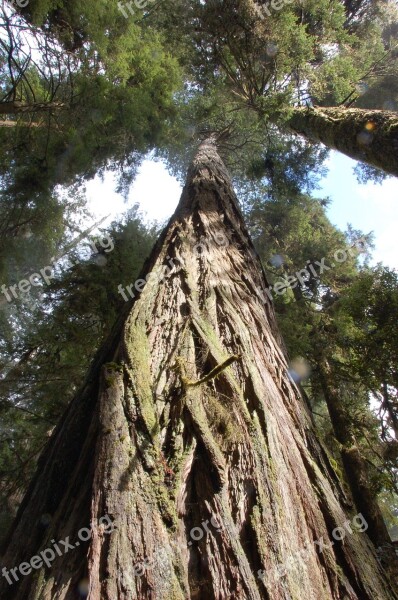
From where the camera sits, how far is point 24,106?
617cm

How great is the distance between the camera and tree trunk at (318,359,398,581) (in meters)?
5.20

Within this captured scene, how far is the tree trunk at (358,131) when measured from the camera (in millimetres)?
4504

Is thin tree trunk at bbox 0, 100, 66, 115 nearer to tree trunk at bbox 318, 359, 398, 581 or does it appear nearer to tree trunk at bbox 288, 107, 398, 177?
tree trunk at bbox 288, 107, 398, 177

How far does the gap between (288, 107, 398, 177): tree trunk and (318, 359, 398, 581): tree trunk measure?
415 centimetres

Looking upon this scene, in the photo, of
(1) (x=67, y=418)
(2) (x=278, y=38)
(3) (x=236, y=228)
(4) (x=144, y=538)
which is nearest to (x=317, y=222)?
(2) (x=278, y=38)

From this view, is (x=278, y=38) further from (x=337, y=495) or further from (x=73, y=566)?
(x=73, y=566)

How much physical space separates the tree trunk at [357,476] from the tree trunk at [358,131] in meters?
4.15

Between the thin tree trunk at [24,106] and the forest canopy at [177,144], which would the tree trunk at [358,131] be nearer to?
the forest canopy at [177,144]

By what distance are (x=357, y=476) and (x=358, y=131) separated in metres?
4.96

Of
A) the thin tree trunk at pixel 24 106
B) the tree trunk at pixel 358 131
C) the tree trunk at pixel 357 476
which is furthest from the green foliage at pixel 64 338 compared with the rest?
the tree trunk at pixel 357 476

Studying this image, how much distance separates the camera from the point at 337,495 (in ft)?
6.89

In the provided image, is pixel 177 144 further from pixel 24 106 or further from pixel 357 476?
pixel 357 476

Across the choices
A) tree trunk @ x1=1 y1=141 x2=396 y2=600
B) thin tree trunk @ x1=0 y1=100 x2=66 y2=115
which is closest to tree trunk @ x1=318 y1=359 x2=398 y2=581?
tree trunk @ x1=1 y1=141 x2=396 y2=600

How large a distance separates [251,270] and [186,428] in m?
2.30
